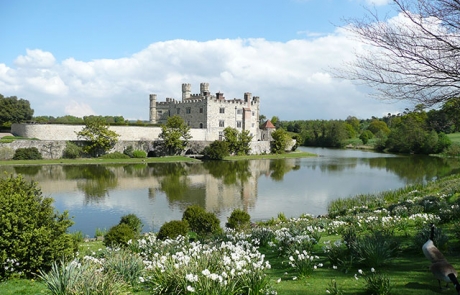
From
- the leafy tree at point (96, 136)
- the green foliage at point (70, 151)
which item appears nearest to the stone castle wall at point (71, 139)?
the green foliage at point (70, 151)

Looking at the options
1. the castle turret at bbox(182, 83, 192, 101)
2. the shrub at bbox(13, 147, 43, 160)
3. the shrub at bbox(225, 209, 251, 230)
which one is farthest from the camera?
the castle turret at bbox(182, 83, 192, 101)

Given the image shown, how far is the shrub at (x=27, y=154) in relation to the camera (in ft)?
131

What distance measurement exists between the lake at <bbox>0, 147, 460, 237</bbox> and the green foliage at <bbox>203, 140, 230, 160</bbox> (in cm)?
1240

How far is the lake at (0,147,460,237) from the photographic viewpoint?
701 inches

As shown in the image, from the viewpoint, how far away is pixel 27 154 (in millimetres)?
40312

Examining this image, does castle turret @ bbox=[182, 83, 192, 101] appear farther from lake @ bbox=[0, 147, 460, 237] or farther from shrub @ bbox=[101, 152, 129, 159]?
lake @ bbox=[0, 147, 460, 237]

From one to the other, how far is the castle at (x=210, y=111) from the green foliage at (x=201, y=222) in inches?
1709

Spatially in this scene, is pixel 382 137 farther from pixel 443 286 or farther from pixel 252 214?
pixel 443 286

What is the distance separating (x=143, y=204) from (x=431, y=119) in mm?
14359

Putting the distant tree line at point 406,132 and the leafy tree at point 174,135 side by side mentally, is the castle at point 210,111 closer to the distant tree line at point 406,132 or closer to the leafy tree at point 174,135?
the leafy tree at point 174,135

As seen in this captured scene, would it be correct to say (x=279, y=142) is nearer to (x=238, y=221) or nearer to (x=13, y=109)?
(x=13, y=109)

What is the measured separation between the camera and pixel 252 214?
17.8 m

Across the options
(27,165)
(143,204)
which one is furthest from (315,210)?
(27,165)

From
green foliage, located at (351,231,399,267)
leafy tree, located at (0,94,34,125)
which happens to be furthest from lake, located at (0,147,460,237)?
leafy tree, located at (0,94,34,125)
